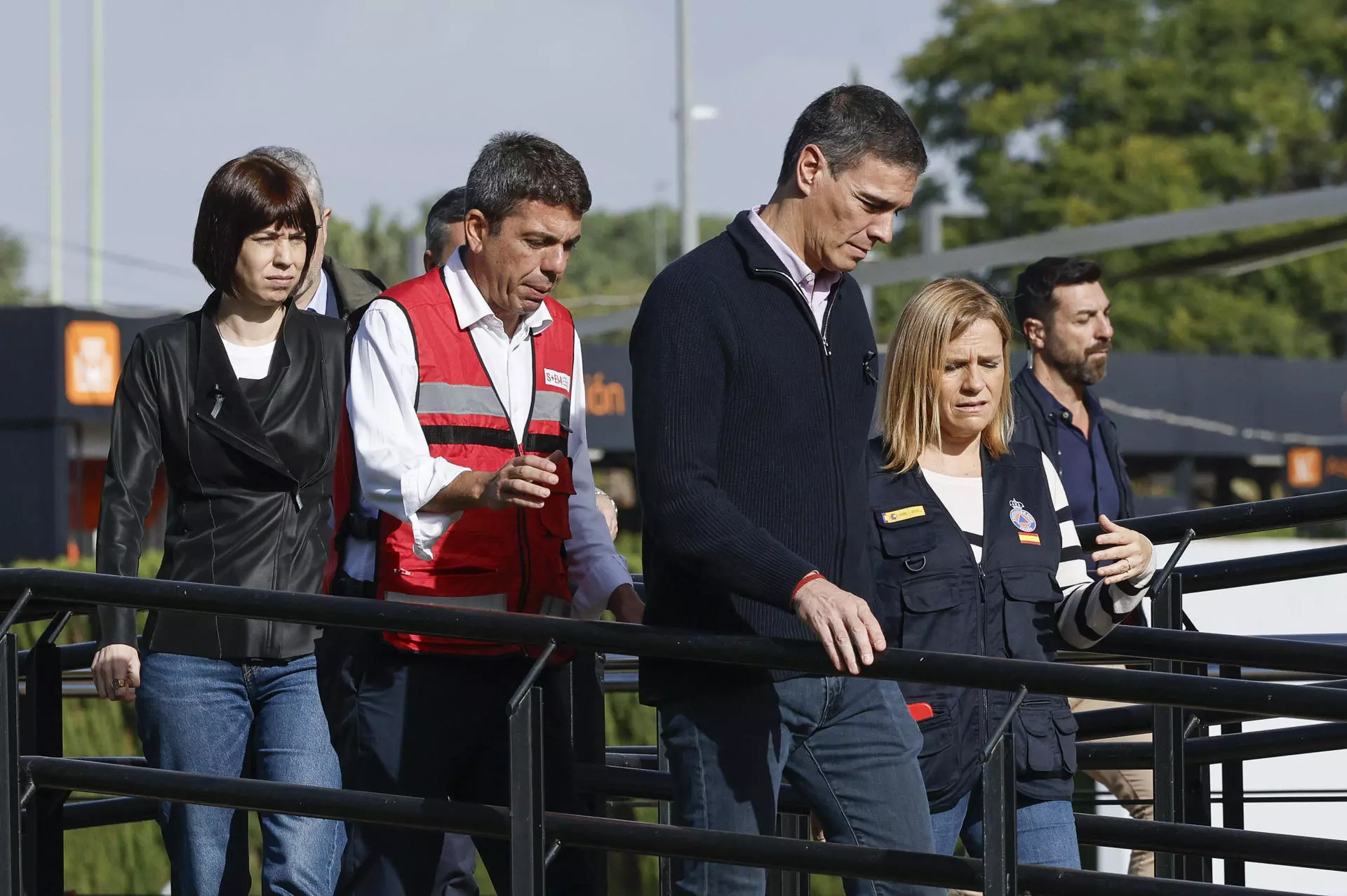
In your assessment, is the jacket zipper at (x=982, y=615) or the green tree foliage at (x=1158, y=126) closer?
the jacket zipper at (x=982, y=615)

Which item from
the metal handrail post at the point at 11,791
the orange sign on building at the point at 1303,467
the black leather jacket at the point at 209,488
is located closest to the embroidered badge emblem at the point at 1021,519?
the black leather jacket at the point at 209,488

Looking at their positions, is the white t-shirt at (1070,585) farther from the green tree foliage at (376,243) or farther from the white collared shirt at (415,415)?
the green tree foliage at (376,243)

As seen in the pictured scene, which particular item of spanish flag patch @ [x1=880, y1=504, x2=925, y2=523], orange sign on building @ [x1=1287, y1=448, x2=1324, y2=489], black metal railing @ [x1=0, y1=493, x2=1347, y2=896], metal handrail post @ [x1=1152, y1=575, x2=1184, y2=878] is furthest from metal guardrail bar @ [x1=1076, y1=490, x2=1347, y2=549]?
orange sign on building @ [x1=1287, y1=448, x2=1324, y2=489]

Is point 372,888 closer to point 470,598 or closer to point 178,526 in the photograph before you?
point 470,598

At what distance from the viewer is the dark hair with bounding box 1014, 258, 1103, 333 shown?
223 inches

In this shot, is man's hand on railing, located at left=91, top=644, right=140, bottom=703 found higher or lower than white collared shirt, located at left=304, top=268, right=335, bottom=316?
lower

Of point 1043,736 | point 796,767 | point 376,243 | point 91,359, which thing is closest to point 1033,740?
point 1043,736

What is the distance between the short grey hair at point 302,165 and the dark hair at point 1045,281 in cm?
231

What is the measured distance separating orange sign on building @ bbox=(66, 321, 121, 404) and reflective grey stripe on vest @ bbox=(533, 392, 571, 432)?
14.1 metres

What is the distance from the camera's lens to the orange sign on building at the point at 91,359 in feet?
54.6

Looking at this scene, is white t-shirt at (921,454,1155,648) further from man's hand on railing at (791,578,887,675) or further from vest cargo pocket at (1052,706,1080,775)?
man's hand on railing at (791,578,887,675)

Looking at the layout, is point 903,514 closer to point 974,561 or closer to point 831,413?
point 974,561

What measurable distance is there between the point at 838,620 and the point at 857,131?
813mm

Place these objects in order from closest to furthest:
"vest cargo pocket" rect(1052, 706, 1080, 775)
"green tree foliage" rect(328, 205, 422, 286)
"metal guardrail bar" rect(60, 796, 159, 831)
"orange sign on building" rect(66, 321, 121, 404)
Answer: "vest cargo pocket" rect(1052, 706, 1080, 775)
"metal guardrail bar" rect(60, 796, 159, 831)
"orange sign on building" rect(66, 321, 121, 404)
"green tree foliage" rect(328, 205, 422, 286)
